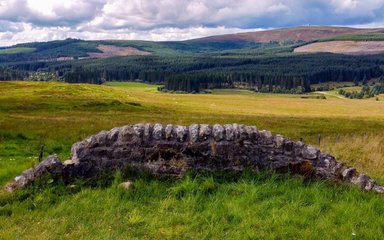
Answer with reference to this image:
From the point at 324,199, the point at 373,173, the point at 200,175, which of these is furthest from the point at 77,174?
the point at 373,173

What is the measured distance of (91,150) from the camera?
1065 centimetres

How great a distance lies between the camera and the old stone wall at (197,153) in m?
10.6

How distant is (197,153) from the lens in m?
10.7

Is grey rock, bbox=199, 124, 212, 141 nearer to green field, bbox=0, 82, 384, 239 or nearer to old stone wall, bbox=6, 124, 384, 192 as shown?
old stone wall, bbox=6, 124, 384, 192

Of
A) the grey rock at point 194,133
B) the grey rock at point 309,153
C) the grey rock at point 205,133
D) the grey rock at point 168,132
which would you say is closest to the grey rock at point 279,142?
the grey rock at point 309,153

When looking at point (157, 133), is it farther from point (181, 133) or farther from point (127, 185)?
point (127, 185)

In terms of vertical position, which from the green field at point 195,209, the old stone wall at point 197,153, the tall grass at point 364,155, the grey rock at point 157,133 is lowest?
the tall grass at point 364,155

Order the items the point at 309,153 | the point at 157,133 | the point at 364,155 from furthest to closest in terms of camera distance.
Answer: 1. the point at 364,155
2. the point at 157,133
3. the point at 309,153

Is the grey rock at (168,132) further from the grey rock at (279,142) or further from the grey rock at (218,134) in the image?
the grey rock at (279,142)

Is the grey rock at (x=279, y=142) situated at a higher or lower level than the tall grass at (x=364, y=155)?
higher

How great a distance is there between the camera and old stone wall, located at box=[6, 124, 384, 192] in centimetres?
1059

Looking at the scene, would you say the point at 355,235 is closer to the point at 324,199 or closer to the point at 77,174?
the point at 324,199

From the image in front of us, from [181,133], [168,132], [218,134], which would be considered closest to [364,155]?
[218,134]

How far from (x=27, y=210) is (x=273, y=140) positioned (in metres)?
6.04
